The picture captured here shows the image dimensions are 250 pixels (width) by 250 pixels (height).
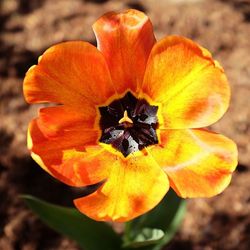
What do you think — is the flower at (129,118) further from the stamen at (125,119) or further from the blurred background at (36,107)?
the blurred background at (36,107)

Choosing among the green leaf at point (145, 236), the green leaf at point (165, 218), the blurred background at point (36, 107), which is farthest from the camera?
the blurred background at point (36, 107)

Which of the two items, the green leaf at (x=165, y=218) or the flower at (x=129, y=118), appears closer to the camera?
the flower at (x=129, y=118)

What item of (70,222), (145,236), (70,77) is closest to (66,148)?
(70,77)

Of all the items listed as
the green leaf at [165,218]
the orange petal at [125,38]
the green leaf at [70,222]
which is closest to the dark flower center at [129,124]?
the orange petal at [125,38]

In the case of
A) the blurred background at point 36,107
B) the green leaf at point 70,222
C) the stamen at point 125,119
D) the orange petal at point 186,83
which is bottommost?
the blurred background at point 36,107

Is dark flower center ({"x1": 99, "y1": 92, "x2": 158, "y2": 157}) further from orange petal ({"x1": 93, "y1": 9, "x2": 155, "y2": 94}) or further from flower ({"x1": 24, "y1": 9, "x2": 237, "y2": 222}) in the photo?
orange petal ({"x1": 93, "y1": 9, "x2": 155, "y2": 94})

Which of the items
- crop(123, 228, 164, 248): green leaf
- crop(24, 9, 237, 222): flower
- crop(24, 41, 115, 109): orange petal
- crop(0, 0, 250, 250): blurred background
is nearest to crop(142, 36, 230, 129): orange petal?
crop(24, 9, 237, 222): flower

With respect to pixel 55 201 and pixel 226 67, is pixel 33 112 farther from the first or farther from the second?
pixel 226 67

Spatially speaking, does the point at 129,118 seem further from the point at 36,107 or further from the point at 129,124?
the point at 36,107
